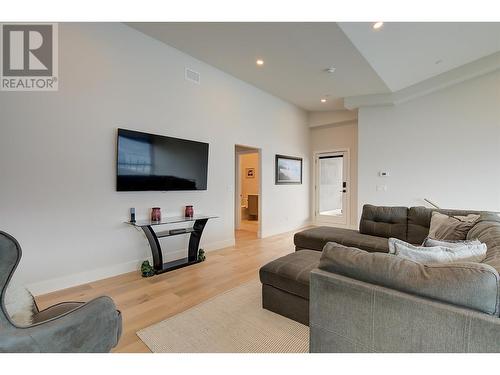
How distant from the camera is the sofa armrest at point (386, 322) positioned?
0.97 m

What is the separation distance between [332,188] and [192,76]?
4.57m

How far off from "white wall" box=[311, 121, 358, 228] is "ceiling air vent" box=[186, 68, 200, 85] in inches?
153

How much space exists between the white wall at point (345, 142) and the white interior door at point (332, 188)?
125 millimetres

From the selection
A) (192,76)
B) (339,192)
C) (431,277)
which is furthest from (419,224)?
(192,76)

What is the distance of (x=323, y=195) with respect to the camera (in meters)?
6.82

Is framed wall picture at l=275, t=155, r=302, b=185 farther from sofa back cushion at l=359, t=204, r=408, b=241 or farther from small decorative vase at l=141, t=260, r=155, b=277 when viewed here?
small decorative vase at l=141, t=260, r=155, b=277

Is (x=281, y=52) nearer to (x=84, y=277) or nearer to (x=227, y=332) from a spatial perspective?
(x=227, y=332)

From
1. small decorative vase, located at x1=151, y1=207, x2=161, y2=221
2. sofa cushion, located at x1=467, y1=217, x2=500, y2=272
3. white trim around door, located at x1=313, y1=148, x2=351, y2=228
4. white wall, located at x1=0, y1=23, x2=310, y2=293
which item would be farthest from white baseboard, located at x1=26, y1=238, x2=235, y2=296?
white trim around door, located at x1=313, y1=148, x2=351, y2=228

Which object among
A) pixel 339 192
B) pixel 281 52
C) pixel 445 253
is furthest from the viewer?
pixel 339 192

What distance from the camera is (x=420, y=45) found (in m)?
3.45

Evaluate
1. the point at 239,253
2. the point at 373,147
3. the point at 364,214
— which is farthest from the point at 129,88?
the point at 373,147

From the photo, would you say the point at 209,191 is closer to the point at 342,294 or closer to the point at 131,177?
the point at 131,177
